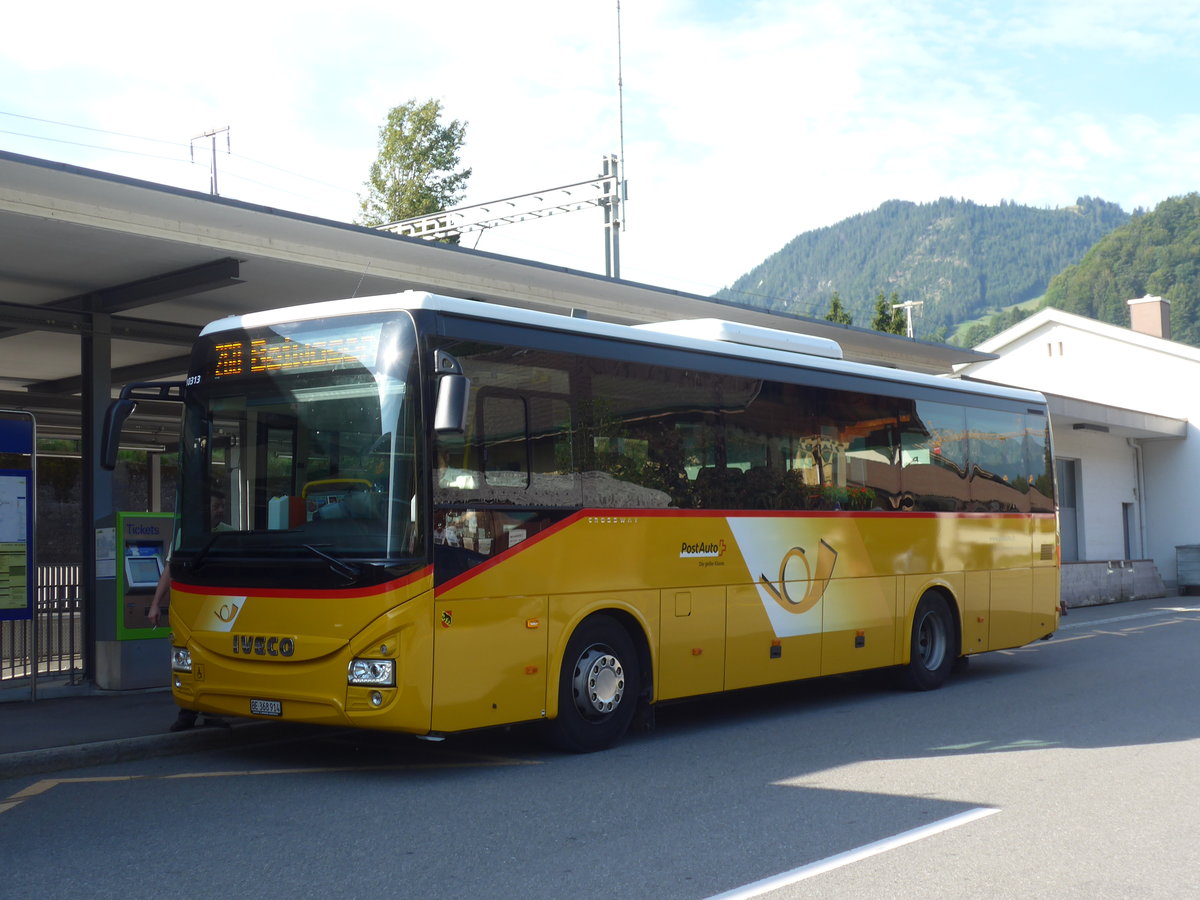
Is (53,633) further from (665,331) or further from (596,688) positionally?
(665,331)

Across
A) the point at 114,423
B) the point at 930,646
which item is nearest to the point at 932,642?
the point at 930,646

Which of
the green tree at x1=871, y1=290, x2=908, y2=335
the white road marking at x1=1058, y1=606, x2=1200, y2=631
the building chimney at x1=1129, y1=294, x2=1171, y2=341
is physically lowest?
the white road marking at x1=1058, y1=606, x2=1200, y2=631

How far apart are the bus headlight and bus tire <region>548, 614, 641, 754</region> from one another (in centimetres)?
152

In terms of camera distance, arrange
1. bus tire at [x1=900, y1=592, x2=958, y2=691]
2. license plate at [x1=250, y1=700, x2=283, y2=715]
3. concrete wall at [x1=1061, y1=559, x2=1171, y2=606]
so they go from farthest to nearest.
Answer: concrete wall at [x1=1061, y1=559, x2=1171, y2=606], bus tire at [x1=900, y1=592, x2=958, y2=691], license plate at [x1=250, y1=700, x2=283, y2=715]

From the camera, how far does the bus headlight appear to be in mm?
8133

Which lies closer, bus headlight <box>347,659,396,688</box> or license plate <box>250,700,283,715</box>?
bus headlight <box>347,659,396,688</box>

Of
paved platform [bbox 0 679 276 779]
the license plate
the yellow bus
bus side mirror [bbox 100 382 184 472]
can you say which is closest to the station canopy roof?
the yellow bus

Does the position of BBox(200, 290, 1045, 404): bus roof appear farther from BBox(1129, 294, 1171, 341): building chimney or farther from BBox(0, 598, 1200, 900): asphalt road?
BBox(1129, 294, 1171, 341): building chimney

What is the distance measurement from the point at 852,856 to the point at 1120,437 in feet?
106

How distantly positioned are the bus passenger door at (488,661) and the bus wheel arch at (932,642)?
5676 mm

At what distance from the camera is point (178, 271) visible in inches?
513

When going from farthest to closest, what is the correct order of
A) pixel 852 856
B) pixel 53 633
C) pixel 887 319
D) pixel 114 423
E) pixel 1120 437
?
pixel 887 319 < pixel 1120 437 < pixel 53 633 < pixel 114 423 < pixel 852 856

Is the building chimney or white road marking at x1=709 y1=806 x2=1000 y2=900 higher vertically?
the building chimney

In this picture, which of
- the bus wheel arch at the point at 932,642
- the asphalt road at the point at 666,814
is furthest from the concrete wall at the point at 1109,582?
the asphalt road at the point at 666,814
